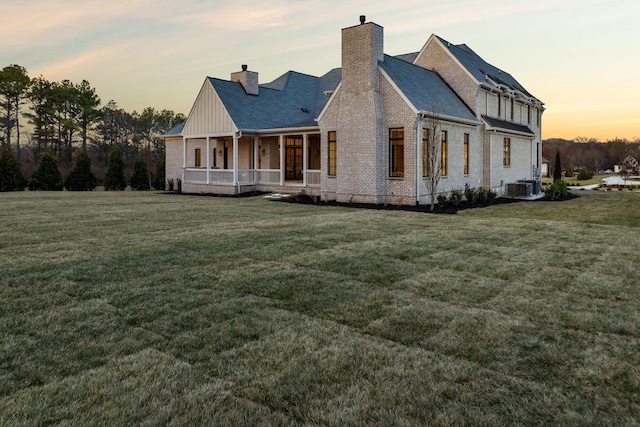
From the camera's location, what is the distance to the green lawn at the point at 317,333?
265 centimetres

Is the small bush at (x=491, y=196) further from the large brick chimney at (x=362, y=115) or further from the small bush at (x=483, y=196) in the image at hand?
the large brick chimney at (x=362, y=115)

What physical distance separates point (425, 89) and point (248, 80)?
438 inches

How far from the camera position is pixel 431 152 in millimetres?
16547

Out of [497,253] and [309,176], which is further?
[309,176]

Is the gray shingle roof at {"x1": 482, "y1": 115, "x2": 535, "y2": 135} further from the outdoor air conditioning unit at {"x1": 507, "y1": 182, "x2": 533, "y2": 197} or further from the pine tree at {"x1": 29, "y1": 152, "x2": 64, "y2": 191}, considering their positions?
the pine tree at {"x1": 29, "y1": 152, "x2": 64, "y2": 191}

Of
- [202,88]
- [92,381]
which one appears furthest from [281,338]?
[202,88]

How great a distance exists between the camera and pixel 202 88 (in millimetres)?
24203

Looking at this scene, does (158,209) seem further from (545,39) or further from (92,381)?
(545,39)

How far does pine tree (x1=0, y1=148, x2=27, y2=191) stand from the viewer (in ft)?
88.2

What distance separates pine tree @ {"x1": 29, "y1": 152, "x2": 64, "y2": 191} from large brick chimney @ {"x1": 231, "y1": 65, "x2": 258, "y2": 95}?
14.0 m

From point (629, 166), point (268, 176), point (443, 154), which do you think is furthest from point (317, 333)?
point (629, 166)

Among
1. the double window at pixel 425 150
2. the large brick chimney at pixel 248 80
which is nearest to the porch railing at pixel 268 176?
the large brick chimney at pixel 248 80

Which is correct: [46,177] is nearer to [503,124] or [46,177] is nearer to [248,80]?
[248,80]

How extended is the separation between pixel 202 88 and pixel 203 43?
8.54 ft
